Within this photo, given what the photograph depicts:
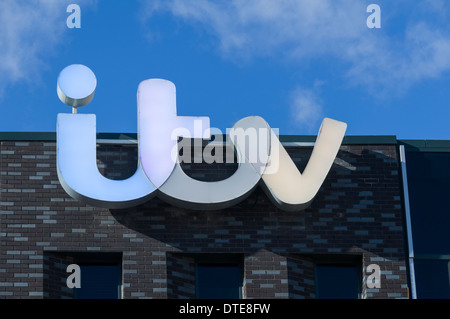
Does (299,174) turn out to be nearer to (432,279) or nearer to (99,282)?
(432,279)

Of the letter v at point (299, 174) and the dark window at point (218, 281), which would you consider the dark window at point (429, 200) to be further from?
the dark window at point (218, 281)

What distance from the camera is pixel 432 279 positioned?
29156mm

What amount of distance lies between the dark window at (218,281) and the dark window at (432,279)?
3904 millimetres

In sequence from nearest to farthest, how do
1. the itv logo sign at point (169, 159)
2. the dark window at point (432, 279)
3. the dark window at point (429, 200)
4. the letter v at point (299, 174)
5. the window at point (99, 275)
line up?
the itv logo sign at point (169, 159)
the window at point (99, 275)
the letter v at point (299, 174)
the dark window at point (432, 279)
the dark window at point (429, 200)

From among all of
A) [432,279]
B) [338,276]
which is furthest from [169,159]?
[432,279]

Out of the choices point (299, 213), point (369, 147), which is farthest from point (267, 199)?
point (369, 147)

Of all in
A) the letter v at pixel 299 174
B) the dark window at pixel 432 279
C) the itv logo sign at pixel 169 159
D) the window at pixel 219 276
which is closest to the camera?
the itv logo sign at pixel 169 159

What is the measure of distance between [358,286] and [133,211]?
16.9 ft

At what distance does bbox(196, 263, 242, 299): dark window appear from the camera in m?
28.8

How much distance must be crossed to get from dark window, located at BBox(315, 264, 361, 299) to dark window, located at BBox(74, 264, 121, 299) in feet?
14.3

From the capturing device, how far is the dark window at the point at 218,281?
94.3 ft

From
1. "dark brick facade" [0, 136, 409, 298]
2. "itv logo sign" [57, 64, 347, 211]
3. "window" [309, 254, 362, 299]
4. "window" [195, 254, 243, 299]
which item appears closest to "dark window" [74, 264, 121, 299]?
"dark brick facade" [0, 136, 409, 298]

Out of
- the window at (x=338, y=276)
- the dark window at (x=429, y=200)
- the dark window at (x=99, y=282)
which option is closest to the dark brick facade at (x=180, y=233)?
the window at (x=338, y=276)
